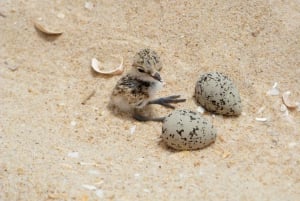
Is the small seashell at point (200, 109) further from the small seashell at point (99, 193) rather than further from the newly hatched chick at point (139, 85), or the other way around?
the small seashell at point (99, 193)

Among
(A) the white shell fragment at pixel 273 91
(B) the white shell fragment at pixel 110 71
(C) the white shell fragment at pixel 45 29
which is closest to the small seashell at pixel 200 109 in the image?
(A) the white shell fragment at pixel 273 91

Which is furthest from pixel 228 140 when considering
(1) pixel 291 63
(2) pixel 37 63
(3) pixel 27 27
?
(3) pixel 27 27

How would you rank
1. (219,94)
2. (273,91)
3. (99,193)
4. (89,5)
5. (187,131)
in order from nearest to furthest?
1. (99,193)
2. (187,131)
3. (219,94)
4. (273,91)
5. (89,5)

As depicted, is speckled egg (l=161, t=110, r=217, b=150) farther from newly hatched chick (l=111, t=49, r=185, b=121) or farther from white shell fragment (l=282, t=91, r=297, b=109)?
white shell fragment (l=282, t=91, r=297, b=109)

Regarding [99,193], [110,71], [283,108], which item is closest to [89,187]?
[99,193]

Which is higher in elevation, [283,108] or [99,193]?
[283,108]

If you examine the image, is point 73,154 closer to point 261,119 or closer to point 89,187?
point 89,187
